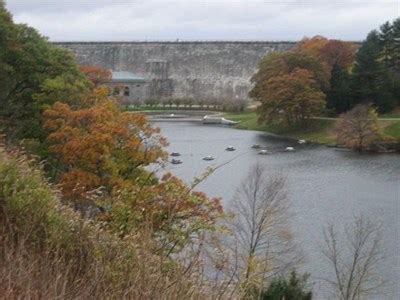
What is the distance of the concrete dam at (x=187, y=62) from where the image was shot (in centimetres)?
6359

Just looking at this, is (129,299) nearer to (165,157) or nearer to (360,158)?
(165,157)

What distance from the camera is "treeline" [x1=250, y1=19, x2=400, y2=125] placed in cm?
3634

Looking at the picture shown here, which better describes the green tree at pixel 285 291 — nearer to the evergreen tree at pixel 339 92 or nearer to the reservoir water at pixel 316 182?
the reservoir water at pixel 316 182

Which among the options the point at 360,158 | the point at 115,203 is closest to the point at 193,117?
the point at 360,158

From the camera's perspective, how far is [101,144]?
12.1 metres

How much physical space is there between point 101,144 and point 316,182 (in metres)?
9.75

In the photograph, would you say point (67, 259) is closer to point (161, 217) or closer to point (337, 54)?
point (161, 217)

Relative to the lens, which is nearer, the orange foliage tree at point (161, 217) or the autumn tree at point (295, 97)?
the orange foliage tree at point (161, 217)

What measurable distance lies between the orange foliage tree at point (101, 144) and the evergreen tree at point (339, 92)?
25013mm

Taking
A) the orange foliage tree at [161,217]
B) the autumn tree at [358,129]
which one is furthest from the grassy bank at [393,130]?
the orange foliage tree at [161,217]

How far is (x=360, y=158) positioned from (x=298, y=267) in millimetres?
15732

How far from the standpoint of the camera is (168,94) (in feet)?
209

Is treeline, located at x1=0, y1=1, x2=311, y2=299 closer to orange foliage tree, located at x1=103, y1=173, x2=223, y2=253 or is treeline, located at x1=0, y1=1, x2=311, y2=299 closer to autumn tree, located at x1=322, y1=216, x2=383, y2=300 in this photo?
orange foliage tree, located at x1=103, y1=173, x2=223, y2=253

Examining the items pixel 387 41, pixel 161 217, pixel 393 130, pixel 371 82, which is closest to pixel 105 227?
pixel 161 217
